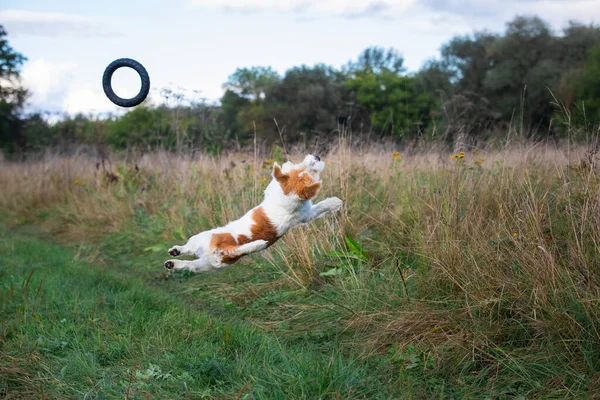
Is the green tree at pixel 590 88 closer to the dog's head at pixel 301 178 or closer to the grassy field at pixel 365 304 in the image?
the grassy field at pixel 365 304

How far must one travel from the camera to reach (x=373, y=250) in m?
5.77

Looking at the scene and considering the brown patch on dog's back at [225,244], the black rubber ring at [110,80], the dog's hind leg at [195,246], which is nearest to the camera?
the black rubber ring at [110,80]

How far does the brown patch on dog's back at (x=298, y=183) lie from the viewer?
132 inches

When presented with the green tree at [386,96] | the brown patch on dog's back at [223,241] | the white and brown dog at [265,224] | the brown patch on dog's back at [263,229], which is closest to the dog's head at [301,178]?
the white and brown dog at [265,224]

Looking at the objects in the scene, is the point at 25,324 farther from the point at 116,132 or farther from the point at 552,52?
the point at 552,52

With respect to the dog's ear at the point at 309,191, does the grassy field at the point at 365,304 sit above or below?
below

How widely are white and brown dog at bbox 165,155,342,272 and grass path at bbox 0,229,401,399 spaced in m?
Result: 0.69

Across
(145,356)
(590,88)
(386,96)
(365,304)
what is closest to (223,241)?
(145,356)

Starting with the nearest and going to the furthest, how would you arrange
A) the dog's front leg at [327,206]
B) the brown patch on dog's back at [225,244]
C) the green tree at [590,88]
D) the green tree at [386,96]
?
the brown patch on dog's back at [225,244], the dog's front leg at [327,206], the green tree at [590,88], the green tree at [386,96]

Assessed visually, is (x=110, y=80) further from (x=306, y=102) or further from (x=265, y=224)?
(x=306, y=102)

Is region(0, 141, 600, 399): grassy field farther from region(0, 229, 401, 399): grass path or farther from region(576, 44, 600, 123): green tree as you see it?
region(576, 44, 600, 123): green tree

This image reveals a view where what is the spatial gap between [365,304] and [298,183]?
1620mm

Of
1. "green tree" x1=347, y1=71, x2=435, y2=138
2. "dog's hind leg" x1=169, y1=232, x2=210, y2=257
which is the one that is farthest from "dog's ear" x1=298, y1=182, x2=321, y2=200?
"green tree" x1=347, y1=71, x2=435, y2=138

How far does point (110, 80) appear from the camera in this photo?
349 centimetres
